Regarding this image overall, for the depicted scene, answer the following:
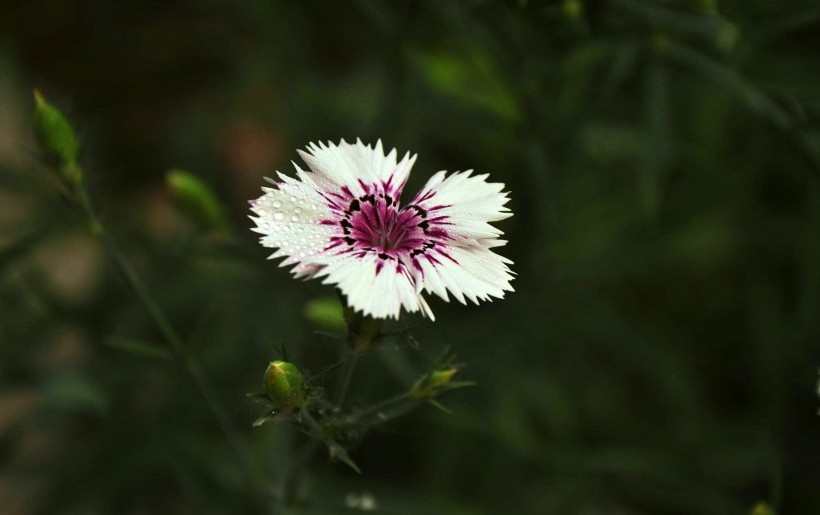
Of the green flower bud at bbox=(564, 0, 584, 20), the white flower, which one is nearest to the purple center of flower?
the white flower

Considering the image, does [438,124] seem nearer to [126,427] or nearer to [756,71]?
[756,71]

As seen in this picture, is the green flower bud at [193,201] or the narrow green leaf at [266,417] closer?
the narrow green leaf at [266,417]

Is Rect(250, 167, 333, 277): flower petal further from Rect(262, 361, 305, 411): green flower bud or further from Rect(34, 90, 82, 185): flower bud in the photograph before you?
Rect(34, 90, 82, 185): flower bud

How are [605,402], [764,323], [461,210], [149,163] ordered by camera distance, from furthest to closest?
[149,163]
[605,402]
[764,323]
[461,210]

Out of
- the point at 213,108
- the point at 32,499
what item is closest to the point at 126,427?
the point at 32,499

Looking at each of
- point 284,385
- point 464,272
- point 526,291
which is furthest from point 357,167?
point 526,291

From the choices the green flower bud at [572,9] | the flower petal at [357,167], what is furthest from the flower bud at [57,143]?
the green flower bud at [572,9]

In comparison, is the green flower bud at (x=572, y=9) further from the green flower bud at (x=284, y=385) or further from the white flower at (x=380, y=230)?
the green flower bud at (x=284, y=385)
